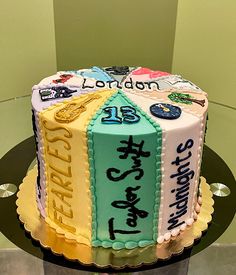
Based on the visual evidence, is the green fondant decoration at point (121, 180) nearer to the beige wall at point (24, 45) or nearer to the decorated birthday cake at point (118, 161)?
the decorated birthday cake at point (118, 161)

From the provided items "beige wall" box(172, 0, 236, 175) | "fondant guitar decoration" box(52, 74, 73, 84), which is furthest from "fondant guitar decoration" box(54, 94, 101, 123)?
"beige wall" box(172, 0, 236, 175)

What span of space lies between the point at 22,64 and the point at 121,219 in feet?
3.26

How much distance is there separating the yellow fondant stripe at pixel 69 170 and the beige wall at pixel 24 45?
0.70m

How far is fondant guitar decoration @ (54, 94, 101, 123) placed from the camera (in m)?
1.29

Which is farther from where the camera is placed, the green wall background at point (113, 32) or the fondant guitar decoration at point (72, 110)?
the green wall background at point (113, 32)

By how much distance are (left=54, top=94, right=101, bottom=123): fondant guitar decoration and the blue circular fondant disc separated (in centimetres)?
18

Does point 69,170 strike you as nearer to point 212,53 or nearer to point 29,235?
point 29,235

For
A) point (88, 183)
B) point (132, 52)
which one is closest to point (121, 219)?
point (88, 183)

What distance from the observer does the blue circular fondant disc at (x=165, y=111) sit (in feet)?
4.28

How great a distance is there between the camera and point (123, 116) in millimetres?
1309

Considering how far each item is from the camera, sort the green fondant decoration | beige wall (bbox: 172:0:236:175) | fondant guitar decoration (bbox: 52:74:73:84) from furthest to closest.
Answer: beige wall (bbox: 172:0:236:175) → fondant guitar decoration (bbox: 52:74:73:84) → the green fondant decoration

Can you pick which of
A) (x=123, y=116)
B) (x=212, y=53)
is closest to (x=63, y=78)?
(x=123, y=116)

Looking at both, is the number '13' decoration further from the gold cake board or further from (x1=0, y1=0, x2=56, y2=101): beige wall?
(x1=0, y1=0, x2=56, y2=101): beige wall

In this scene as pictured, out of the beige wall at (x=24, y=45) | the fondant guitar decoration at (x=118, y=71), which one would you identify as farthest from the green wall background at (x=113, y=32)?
the fondant guitar decoration at (x=118, y=71)
